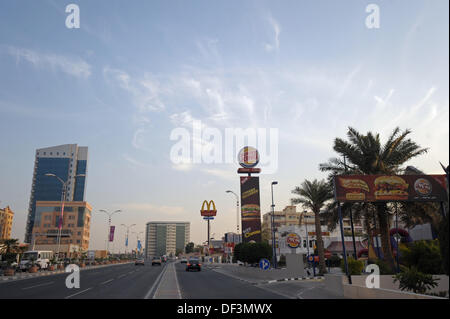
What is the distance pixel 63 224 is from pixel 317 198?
12101 centimetres

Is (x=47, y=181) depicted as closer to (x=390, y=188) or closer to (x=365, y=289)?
(x=390, y=188)

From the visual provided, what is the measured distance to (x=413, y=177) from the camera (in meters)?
20.5

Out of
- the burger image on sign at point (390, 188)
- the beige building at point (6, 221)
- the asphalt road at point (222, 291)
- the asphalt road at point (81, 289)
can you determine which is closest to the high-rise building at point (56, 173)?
the beige building at point (6, 221)

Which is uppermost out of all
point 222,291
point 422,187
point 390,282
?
point 422,187

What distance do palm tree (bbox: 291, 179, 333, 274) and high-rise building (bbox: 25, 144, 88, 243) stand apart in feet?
564

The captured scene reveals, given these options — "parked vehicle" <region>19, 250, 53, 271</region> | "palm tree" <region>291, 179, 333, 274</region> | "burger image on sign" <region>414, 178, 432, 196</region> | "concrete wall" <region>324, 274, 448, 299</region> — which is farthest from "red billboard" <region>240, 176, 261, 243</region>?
"burger image on sign" <region>414, 178, 432, 196</region>

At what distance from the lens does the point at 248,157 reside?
69125 millimetres

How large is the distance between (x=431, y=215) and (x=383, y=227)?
342cm

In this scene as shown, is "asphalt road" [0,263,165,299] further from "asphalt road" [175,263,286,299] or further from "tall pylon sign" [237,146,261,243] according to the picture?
"tall pylon sign" [237,146,261,243]

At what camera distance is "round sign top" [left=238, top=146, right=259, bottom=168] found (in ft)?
225

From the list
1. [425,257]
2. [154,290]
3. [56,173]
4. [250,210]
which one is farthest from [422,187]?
[56,173]

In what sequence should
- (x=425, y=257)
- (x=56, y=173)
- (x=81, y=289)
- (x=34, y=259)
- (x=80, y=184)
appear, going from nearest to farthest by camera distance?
(x=425, y=257) < (x=81, y=289) < (x=34, y=259) < (x=56, y=173) < (x=80, y=184)
